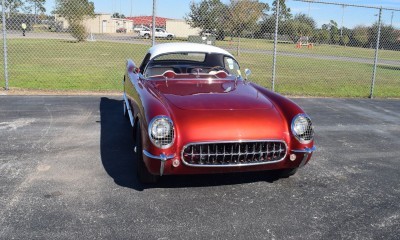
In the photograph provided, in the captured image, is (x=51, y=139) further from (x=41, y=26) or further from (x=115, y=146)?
(x=41, y=26)

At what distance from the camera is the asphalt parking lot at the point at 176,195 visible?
308 cm

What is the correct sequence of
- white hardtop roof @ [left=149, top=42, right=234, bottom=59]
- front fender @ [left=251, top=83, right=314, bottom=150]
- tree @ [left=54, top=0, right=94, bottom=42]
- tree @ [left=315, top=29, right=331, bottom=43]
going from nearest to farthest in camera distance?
front fender @ [left=251, top=83, right=314, bottom=150]
white hardtop roof @ [left=149, top=42, right=234, bottom=59]
tree @ [left=315, top=29, right=331, bottom=43]
tree @ [left=54, top=0, right=94, bottom=42]

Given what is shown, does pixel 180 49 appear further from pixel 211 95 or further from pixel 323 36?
pixel 323 36

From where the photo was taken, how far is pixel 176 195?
3715 mm

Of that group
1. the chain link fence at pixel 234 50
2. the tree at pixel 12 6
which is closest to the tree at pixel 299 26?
the chain link fence at pixel 234 50

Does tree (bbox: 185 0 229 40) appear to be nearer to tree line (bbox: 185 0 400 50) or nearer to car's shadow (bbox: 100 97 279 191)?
tree line (bbox: 185 0 400 50)

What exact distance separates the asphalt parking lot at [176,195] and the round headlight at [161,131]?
22.0 inches

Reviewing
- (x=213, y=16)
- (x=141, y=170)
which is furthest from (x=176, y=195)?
(x=213, y=16)

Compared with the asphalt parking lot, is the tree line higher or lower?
higher

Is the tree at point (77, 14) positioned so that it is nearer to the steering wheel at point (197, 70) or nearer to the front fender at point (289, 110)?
the steering wheel at point (197, 70)

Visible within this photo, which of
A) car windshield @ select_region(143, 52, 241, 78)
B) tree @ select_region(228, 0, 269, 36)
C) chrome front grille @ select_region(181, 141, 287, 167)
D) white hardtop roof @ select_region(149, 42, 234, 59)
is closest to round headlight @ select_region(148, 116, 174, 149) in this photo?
chrome front grille @ select_region(181, 141, 287, 167)

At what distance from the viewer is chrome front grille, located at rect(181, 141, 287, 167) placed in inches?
137

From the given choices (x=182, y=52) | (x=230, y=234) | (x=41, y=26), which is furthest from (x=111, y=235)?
(x=41, y=26)

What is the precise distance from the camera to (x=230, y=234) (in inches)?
119
